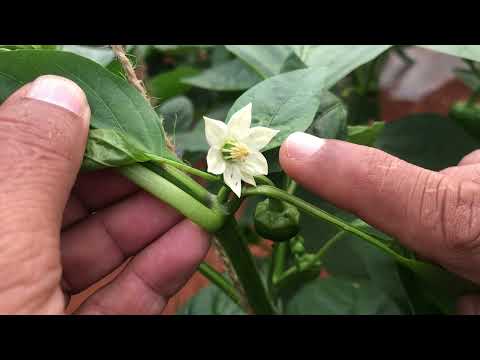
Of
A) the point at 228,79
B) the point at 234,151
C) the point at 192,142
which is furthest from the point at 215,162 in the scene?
the point at 228,79

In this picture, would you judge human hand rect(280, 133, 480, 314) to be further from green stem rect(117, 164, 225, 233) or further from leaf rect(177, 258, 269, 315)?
leaf rect(177, 258, 269, 315)

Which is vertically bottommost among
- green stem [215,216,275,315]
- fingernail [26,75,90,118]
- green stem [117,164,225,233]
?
green stem [215,216,275,315]

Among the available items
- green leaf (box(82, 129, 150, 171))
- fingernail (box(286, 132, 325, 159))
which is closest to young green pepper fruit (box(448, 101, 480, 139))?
fingernail (box(286, 132, 325, 159))

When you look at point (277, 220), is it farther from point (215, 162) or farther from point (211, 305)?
point (211, 305)

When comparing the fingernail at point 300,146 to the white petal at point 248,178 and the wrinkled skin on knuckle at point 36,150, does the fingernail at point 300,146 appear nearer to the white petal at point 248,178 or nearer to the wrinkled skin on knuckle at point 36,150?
the white petal at point 248,178

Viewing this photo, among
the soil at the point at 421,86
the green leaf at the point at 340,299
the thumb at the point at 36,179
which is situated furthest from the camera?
the soil at the point at 421,86

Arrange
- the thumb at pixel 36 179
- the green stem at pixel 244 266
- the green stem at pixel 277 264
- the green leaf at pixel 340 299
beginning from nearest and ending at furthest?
the thumb at pixel 36 179 < the green stem at pixel 244 266 < the green stem at pixel 277 264 < the green leaf at pixel 340 299

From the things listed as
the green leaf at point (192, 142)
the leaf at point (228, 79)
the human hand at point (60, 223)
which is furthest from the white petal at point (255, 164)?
the leaf at point (228, 79)
